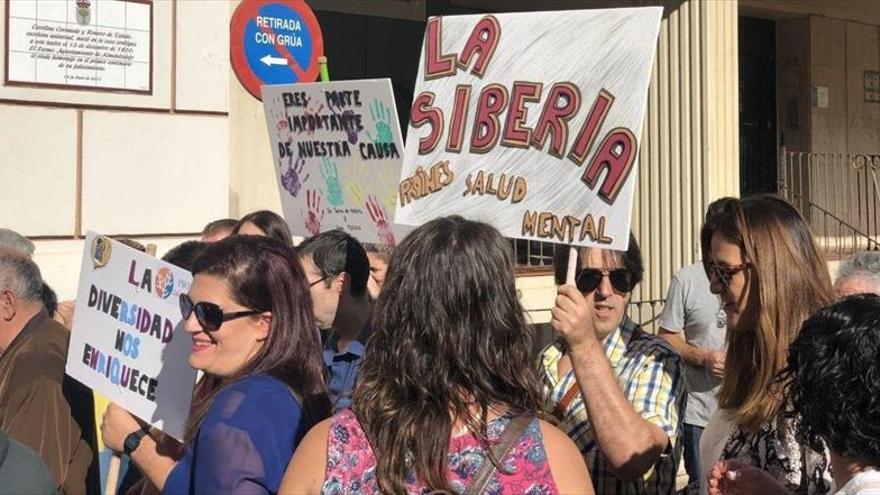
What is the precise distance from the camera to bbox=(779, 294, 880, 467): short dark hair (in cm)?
223

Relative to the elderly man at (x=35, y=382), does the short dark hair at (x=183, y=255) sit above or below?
above

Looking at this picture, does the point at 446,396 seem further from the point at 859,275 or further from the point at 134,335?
the point at 859,275

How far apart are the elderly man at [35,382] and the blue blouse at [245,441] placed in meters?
1.36

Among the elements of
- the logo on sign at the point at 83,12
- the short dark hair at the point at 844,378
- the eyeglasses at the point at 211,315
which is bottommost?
the short dark hair at the point at 844,378

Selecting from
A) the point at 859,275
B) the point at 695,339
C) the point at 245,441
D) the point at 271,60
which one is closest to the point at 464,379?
the point at 245,441

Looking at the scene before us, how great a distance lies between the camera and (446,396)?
2.32m

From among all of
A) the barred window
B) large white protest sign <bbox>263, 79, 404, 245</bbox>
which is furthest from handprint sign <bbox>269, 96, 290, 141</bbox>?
the barred window

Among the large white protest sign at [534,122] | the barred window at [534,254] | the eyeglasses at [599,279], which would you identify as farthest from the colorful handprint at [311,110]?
the barred window at [534,254]

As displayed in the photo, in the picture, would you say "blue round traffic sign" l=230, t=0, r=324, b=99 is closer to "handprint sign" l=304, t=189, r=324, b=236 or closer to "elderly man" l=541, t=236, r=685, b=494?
"handprint sign" l=304, t=189, r=324, b=236

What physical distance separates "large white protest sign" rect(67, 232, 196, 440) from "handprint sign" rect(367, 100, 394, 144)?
4.47ft

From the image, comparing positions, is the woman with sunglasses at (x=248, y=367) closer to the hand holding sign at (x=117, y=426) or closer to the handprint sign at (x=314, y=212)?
the hand holding sign at (x=117, y=426)

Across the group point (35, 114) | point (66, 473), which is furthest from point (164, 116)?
point (66, 473)

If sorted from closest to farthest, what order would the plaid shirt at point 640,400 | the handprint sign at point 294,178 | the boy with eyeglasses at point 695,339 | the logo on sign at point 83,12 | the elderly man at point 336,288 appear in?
the plaid shirt at point 640,400 < the elderly man at point 336,288 < the handprint sign at point 294,178 < the boy with eyeglasses at point 695,339 < the logo on sign at point 83,12

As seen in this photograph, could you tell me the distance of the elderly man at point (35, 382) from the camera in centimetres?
394
